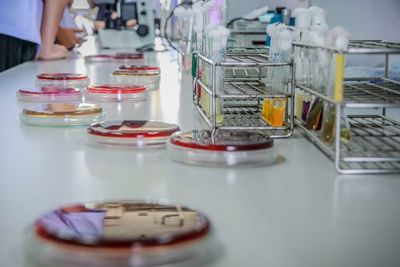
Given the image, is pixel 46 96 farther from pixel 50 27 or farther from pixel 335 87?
pixel 50 27

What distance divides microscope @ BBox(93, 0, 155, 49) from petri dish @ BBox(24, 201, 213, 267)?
10.9ft

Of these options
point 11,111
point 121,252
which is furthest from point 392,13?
point 121,252

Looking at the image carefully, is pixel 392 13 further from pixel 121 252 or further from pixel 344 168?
pixel 121 252

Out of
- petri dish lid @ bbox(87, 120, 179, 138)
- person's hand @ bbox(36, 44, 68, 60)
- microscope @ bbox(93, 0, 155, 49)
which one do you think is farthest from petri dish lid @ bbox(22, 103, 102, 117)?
microscope @ bbox(93, 0, 155, 49)

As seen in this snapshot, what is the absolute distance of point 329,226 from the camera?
1.98 ft

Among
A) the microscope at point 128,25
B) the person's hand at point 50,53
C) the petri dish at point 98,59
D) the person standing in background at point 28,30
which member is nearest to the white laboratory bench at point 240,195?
the person standing in background at point 28,30

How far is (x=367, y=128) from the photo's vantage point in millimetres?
1072

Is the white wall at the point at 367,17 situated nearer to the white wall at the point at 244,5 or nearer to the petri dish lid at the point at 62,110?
the white wall at the point at 244,5

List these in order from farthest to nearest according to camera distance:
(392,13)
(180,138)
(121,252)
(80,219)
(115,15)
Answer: (115,15) < (392,13) < (180,138) < (80,219) < (121,252)

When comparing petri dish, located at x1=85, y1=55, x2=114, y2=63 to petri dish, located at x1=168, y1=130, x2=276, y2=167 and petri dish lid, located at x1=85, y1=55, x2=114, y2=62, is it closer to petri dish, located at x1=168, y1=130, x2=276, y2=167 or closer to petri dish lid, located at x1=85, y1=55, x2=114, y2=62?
petri dish lid, located at x1=85, y1=55, x2=114, y2=62

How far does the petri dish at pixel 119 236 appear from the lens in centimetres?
45

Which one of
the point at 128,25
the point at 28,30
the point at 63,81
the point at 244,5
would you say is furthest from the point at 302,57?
the point at 128,25

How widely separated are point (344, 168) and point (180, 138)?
0.73 feet

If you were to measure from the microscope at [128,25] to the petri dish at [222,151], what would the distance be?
3.02m
